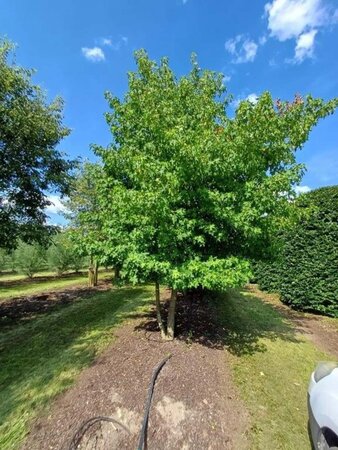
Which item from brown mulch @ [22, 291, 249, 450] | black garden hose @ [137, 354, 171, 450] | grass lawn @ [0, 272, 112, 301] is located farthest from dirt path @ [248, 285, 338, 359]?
grass lawn @ [0, 272, 112, 301]

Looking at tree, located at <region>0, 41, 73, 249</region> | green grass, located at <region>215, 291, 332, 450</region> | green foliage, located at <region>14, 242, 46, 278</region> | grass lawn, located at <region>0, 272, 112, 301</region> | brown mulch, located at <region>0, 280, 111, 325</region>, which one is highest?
tree, located at <region>0, 41, 73, 249</region>

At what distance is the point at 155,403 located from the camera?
387 centimetres

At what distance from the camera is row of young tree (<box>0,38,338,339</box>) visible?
190 inches

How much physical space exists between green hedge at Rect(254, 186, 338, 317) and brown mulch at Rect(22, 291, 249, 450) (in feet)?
15.8

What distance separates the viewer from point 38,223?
8.91 m

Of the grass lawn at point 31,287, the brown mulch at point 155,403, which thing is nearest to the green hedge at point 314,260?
the brown mulch at point 155,403

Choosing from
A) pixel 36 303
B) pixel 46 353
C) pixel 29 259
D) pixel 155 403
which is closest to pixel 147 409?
pixel 155 403

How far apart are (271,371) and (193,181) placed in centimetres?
378

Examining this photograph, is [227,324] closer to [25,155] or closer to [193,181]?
[193,181]

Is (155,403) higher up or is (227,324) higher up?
(227,324)

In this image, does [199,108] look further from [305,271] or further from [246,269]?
[305,271]

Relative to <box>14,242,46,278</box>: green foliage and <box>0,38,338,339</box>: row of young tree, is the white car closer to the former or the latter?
<box>0,38,338,339</box>: row of young tree

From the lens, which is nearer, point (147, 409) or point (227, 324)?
point (147, 409)

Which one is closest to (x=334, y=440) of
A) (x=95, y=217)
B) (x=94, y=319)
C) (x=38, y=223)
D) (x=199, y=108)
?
(x=95, y=217)
